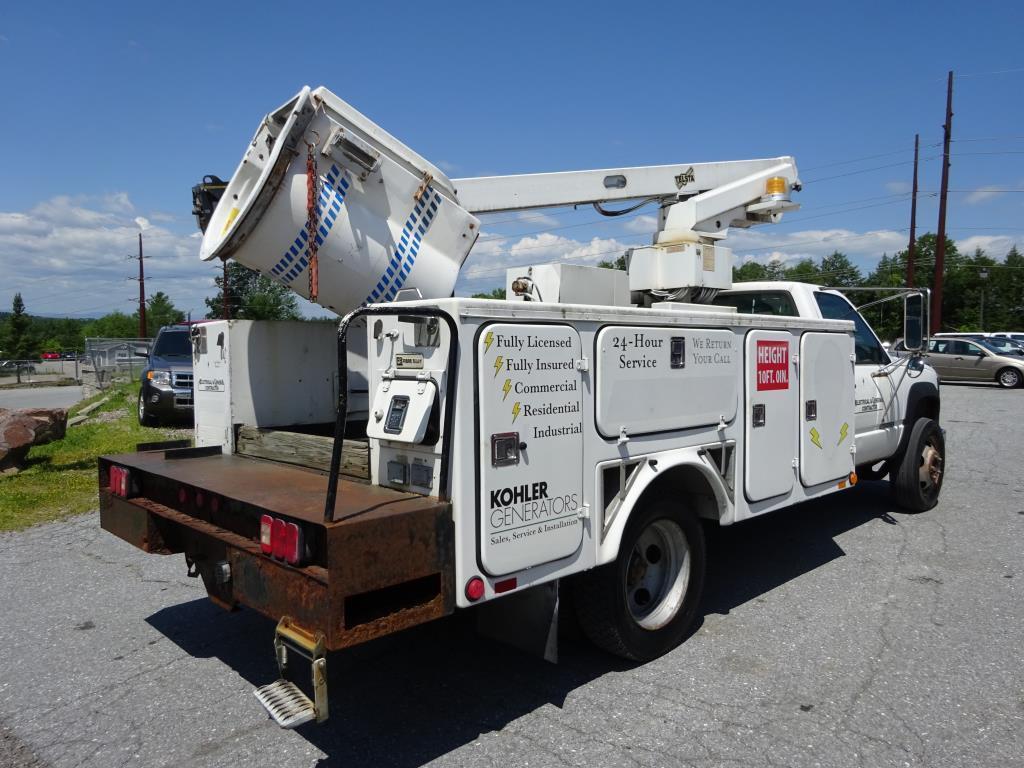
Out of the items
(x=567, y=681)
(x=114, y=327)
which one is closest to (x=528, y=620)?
(x=567, y=681)

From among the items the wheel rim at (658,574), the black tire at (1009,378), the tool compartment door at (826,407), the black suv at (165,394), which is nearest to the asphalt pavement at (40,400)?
the black suv at (165,394)

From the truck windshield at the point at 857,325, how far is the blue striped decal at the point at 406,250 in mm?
3282

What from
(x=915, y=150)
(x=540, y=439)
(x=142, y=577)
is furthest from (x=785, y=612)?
(x=915, y=150)

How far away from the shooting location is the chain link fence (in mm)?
25578

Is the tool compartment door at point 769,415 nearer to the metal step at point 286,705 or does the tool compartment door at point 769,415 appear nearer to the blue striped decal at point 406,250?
the blue striped decal at point 406,250

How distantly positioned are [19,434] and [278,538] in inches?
315

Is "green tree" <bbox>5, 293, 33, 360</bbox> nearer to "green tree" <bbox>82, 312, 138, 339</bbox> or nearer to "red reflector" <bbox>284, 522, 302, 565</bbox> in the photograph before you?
"green tree" <bbox>82, 312, 138, 339</bbox>

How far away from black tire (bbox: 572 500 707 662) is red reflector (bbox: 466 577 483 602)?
89cm

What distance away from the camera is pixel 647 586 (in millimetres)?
4262

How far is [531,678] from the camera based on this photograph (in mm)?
3998

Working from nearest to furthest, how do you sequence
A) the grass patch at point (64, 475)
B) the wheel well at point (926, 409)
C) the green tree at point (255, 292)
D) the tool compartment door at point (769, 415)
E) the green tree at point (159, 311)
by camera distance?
the tool compartment door at point (769, 415), the green tree at point (255, 292), the wheel well at point (926, 409), the grass patch at point (64, 475), the green tree at point (159, 311)

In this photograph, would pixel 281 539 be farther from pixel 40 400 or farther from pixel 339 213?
pixel 40 400

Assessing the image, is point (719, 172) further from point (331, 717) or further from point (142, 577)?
point (142, 577)

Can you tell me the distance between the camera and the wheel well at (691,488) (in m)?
4.10
